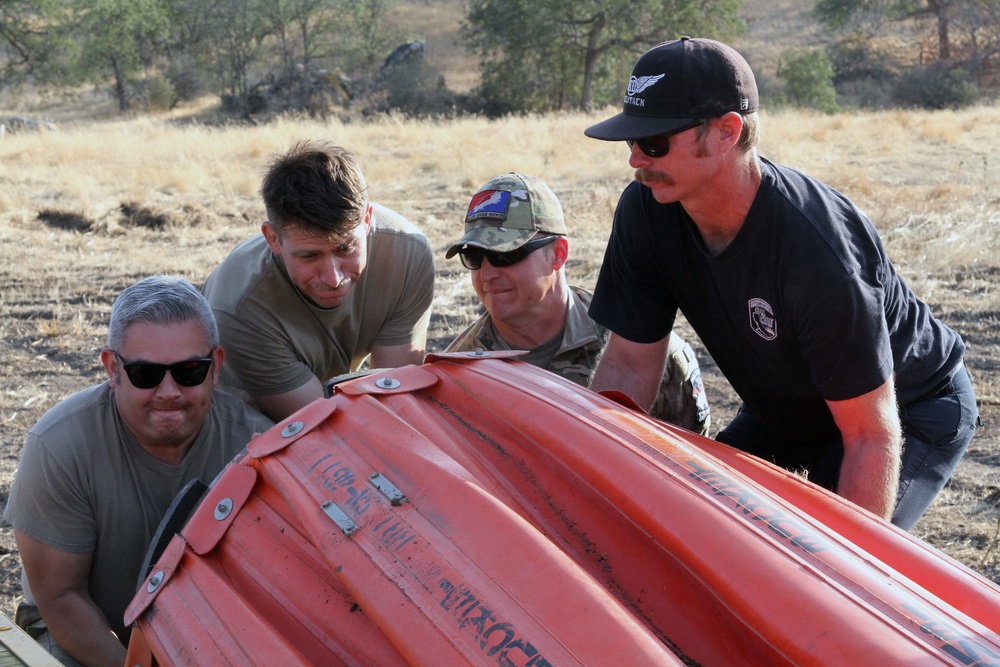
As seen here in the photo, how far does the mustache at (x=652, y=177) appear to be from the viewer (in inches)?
100

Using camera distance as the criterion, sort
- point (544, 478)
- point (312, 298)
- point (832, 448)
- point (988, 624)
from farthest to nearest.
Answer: point (312, 298)
point (832, 448)
point (544, 478)
point (988, 624)

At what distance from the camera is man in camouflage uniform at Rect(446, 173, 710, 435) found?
10.7 feet

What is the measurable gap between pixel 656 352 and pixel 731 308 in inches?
15.6

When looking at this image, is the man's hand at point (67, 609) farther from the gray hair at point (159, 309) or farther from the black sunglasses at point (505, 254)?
the black sunglasses at point (505, 254)

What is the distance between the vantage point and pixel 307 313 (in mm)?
3543

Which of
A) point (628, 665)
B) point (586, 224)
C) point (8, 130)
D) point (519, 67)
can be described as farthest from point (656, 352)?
point (519, 67)

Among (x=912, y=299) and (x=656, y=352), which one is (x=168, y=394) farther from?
(x=912, y=299)

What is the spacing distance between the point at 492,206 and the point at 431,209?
7.85 meters

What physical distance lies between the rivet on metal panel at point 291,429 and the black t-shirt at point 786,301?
1.16 m

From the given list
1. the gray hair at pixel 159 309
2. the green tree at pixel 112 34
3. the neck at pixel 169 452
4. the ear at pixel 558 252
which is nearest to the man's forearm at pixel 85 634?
the neck at pixel 169 452

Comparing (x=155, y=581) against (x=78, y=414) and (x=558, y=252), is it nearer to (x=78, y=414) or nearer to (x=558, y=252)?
(x=78, y=414)

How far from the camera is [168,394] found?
108 inches

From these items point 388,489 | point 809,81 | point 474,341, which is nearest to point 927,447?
point 474,341

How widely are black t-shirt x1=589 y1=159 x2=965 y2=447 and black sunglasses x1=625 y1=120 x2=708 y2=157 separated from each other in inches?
9.7
